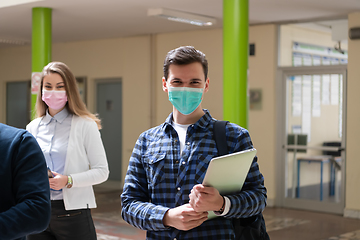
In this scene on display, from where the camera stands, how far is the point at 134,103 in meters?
9.30

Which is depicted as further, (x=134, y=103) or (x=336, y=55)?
(x=134, y=103)

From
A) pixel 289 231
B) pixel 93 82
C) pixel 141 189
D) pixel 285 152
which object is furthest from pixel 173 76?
pixel 93 82

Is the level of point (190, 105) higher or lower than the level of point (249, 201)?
higher

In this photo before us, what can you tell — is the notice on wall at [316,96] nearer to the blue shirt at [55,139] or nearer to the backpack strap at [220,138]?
the blue shirt at [55,139]

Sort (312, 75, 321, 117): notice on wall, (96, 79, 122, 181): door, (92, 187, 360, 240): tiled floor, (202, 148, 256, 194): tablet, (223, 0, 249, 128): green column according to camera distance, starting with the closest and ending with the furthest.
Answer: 1. (202, 148, 256, 194): tablet
2. (223, 0, 249, 128): green column
3. (92, 187, 360, 240): tiled floor
4. (312, 75, 321, 117): notice on wall
5. (96, 79, 122, 181): door

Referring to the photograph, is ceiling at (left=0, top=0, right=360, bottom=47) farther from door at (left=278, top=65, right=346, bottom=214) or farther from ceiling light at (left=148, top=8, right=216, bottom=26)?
door at (left=278, top=65, right=346, bottom=214)

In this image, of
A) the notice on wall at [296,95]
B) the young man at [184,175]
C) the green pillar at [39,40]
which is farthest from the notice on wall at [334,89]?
the young man at [184,175]

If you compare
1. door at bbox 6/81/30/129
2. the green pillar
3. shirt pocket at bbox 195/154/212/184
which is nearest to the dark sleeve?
shirt pocket at bbox 195/154/212/184

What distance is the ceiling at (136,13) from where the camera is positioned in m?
6.35

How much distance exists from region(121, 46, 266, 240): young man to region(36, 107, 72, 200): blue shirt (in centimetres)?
100

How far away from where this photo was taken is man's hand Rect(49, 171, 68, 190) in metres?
2.63

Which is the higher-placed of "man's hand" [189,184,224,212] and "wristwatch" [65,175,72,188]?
"man's hand" [189,184,224,212]

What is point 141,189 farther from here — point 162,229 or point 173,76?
point 173,76

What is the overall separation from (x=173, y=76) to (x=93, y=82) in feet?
27.3
